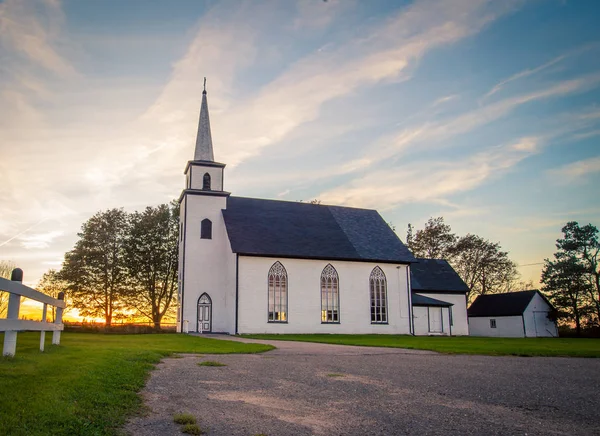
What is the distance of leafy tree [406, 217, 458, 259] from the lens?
61.9m

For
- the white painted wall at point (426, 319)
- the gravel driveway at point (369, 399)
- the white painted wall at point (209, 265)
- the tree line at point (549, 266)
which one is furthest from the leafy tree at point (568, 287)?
the gravel driveway at point (369, 399)

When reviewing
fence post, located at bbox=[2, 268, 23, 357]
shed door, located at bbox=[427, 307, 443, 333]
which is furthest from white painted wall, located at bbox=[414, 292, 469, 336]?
fence post, located at bbox=[2, 268, 23, 357]

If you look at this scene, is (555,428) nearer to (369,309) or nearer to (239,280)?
(239,280)

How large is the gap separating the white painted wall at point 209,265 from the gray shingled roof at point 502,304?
97.0 ft

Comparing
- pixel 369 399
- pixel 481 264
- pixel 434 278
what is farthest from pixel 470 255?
pixel 369 399

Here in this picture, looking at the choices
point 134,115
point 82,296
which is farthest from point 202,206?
point 82,296

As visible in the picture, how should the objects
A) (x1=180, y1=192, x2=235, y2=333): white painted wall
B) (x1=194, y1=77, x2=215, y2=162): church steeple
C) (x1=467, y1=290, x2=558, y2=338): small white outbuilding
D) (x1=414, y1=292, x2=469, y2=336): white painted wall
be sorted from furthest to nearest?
(x1=467, y1=290, x2=558, y2=338): small white outbuilding < (x1=414, y1=292, x2=469, y2=336): white painted wall < (x1=194, y1=77, x2=215, y2=162): church steeple < (x1=180, y1=192, x2=235, y2=333): white painted wall

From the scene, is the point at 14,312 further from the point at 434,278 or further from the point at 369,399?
the point at 434,278

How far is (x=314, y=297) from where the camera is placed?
115 ft

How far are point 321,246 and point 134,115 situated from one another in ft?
66.0

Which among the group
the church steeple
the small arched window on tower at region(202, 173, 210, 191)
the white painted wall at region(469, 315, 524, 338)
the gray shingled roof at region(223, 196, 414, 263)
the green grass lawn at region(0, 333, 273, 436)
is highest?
the church steeple

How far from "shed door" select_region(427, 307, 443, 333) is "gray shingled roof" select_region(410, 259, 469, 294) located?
244cm

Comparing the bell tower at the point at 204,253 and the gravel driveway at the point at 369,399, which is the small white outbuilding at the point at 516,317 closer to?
the bell tower at the point at 204,253

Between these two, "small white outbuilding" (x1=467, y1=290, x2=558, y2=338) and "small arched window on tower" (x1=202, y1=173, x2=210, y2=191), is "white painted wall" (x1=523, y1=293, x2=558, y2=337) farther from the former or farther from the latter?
"small arched window on tower" (x1=202, y1=173, x2=210, y2=191)
